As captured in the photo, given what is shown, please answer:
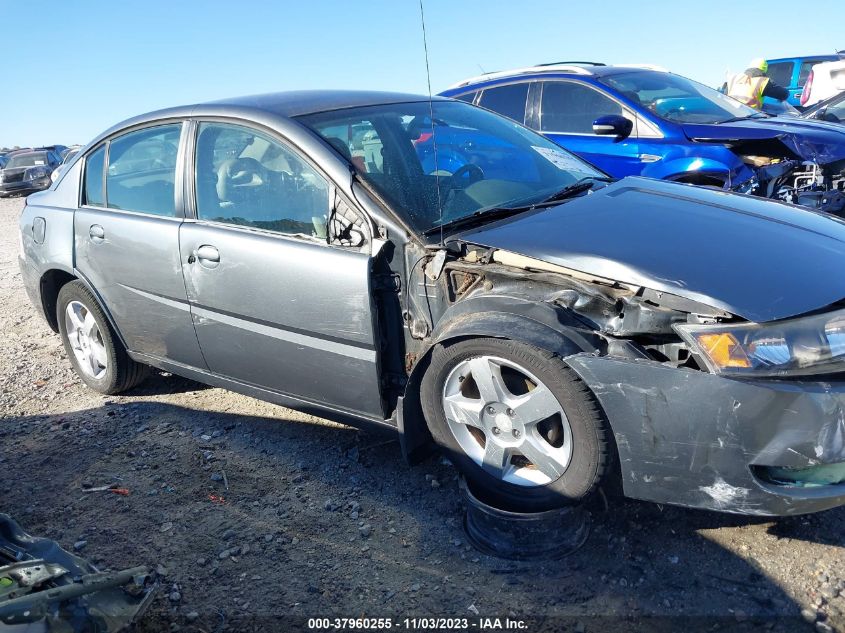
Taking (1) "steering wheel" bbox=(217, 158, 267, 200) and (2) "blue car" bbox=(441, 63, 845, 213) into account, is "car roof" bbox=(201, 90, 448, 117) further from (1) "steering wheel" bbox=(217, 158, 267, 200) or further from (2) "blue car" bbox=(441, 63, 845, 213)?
(2) "blue car" bbox=(441, 63, 845, 213)

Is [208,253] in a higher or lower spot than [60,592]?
higher

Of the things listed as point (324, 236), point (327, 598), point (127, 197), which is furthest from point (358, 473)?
point (127, 197)

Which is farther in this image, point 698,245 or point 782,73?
point 782,73

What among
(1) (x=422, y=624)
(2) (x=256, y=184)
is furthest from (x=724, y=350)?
(2) (x=256, y=184)

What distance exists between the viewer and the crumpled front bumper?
2.24 meters

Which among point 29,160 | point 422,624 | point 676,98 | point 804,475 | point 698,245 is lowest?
point 422,624

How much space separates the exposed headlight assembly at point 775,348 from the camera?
2273mm

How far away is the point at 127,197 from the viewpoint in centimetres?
396

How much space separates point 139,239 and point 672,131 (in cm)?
424

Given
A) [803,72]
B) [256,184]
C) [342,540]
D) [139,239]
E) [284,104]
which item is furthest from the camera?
[803,72]

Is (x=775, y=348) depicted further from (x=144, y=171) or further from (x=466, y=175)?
(x=144, y=171)

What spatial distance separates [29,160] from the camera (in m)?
23.6

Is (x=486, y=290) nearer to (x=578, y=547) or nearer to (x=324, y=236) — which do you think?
(x=324, y=236)

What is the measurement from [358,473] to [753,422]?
1731mm
